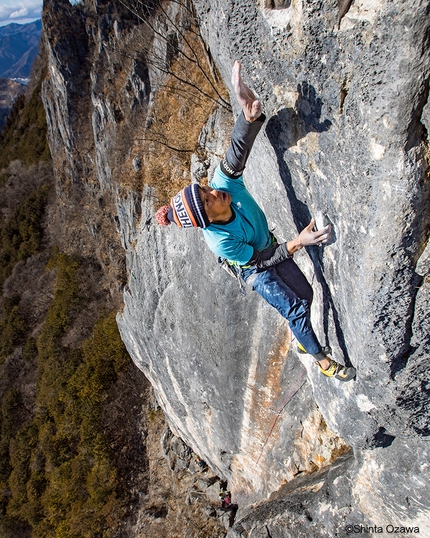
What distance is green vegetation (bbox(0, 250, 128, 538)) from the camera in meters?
15.9

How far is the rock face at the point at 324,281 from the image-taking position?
2465mm

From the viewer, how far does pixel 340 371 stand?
4.01 meters

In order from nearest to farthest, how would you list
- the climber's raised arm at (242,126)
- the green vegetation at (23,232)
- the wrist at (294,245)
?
the climber's raised arm at (242,126) → the wrist at (294,245) → the green vegetation at (23,232)

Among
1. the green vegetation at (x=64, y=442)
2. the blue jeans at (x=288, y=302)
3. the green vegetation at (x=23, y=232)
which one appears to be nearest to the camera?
the blue jeans at (x=288, y=302)

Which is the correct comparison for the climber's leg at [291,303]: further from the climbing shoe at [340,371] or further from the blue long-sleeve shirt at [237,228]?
the blue long-sleeve shirt at [237,228]

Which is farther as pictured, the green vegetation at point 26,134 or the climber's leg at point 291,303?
the green vegetation at point 26,134

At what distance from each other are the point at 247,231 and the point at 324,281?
1.04m

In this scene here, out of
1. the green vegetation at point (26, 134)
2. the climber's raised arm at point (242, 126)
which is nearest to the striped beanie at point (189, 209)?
the climber's raised arm at point (242, 126)

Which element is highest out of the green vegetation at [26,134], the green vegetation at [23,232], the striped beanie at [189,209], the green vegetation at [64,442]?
the green vegetation at [26,134]

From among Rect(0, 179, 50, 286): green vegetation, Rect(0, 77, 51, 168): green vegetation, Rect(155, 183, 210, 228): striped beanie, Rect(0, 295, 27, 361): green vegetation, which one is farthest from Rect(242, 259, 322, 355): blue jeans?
Rect(0, 77, 51, 168): green vegetation

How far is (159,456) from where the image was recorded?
50.5 feet

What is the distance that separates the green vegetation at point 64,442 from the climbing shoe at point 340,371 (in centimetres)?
1489

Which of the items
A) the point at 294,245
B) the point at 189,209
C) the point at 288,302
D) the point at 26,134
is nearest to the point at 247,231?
the point at 294,245

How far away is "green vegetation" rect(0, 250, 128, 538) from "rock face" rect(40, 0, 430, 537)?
404 inches
